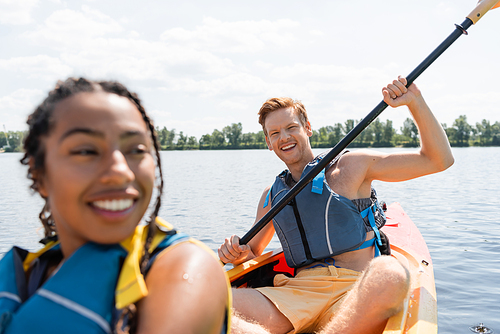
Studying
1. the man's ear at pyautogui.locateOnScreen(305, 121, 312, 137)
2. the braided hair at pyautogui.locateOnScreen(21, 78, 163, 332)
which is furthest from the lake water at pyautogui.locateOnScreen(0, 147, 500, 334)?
the man's ear at pyautogui.locateOnScreen(305, 121, 312, 137)

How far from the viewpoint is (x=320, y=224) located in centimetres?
289

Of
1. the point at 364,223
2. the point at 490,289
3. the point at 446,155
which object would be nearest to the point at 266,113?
the point at 364,223

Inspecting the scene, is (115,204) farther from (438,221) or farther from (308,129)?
(438,221)

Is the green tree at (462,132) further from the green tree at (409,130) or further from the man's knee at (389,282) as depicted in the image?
the man's knee at (389,282)

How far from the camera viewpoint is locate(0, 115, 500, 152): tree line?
6725 centimetres

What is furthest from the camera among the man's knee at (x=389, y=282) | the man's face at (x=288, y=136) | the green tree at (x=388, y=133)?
the green tree at (x=388, y=133)

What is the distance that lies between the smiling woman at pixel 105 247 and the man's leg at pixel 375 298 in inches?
59.0

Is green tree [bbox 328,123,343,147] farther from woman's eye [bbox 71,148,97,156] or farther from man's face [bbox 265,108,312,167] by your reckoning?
woman's eye [bbox 71,148,97,156]

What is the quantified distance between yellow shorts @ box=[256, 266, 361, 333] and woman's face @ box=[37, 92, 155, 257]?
6.29 feet

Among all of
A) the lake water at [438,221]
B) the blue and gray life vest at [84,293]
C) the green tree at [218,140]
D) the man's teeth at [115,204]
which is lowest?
the lake water at [438,221]

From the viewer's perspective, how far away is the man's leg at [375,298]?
2.23 metres

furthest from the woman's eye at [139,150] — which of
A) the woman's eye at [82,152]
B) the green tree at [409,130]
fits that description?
the green tree at [409,130]

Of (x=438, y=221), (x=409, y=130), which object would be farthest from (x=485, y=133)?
(x=438, y=221)

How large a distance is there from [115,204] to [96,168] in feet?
0.32
